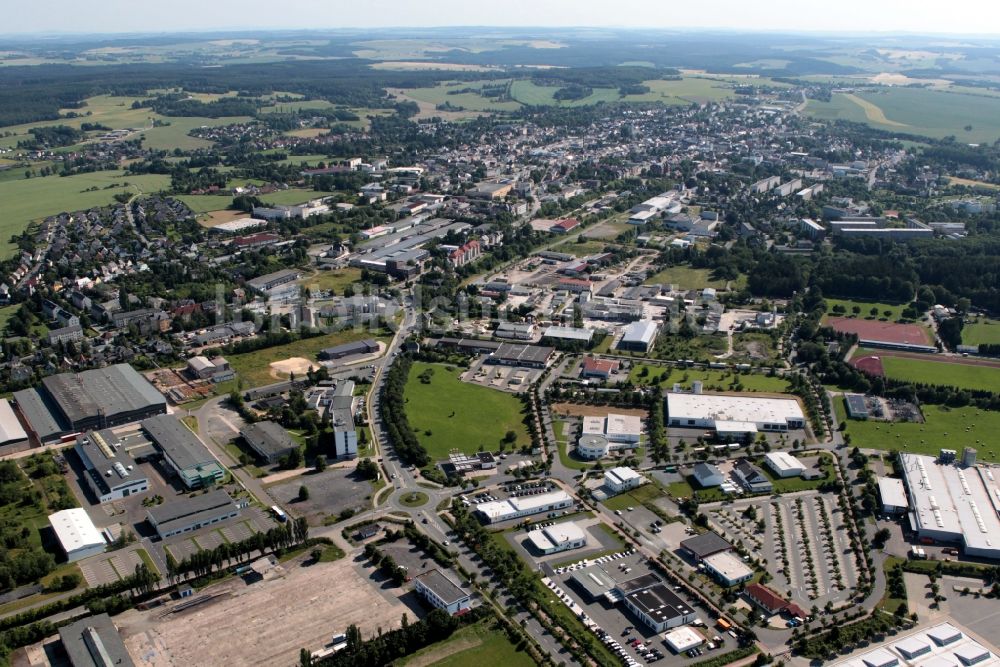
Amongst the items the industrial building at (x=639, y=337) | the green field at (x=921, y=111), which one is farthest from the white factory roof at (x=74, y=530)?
the green field at (x=921, y=111)

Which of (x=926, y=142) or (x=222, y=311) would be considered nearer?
(x=222, y=311)

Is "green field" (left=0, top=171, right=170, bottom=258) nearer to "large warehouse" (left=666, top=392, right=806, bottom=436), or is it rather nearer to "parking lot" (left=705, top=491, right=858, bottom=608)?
"large warehouse" (left=666, top=392, right=806, bottom=436)

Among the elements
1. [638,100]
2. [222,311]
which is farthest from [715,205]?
[638,100]

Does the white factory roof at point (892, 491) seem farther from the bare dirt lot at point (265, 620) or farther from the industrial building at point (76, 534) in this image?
the industrial building at point (76, 534)

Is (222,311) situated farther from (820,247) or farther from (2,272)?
(820,247)

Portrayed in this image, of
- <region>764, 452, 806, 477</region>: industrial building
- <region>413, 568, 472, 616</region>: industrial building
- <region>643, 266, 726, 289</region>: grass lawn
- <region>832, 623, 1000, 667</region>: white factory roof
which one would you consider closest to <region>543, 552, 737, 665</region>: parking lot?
<region>413, 568, 472, 616</region>: industrial building

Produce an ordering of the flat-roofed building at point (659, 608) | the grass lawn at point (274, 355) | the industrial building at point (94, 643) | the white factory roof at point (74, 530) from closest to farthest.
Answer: the industrial building at point (94, 643)
the flat-roofed building at point (659, 608)
the white factory roof at point (74, 530)
the grass lawn at point (274, 355)
